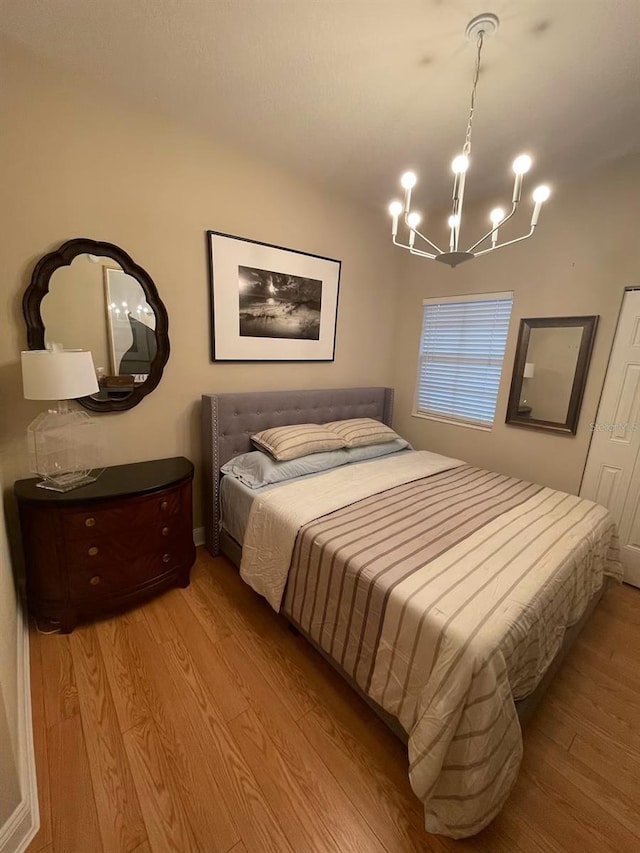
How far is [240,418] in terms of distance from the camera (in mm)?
2385

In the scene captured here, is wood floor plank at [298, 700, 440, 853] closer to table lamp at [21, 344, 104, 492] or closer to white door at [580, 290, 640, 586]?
table lamp at [21, 344, 104, 492]

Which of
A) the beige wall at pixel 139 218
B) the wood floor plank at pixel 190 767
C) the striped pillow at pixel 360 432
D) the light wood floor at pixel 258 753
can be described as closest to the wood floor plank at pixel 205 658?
the light wood floor at pixel 258 753

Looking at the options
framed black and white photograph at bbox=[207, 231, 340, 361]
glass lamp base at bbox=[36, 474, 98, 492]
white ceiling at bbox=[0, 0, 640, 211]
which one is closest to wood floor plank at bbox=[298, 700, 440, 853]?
glass lamp base at bbox=[36, 474, 98, 492]

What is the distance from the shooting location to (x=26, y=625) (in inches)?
67.6

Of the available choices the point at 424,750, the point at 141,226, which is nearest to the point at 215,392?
the point at 141,226

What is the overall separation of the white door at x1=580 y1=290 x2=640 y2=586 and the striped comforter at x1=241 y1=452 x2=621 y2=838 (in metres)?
0.53

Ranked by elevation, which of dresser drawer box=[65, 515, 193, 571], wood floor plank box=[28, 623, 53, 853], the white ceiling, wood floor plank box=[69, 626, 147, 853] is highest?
the white ceiling

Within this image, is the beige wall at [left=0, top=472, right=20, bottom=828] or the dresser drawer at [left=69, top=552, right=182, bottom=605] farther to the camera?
the dresser drawer at [left=69, top=552, right=182, bottom=605]

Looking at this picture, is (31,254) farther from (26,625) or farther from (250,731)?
(250,731)

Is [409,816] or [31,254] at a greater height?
[31,254]

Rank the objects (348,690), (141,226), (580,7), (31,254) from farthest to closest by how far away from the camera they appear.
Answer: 1. (141,226)
2. (31,254)
3. (348,690)
4. (580,7)

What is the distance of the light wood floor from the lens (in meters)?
1.06

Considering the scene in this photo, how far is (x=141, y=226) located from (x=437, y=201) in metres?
2.35

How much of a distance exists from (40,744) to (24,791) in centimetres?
25
